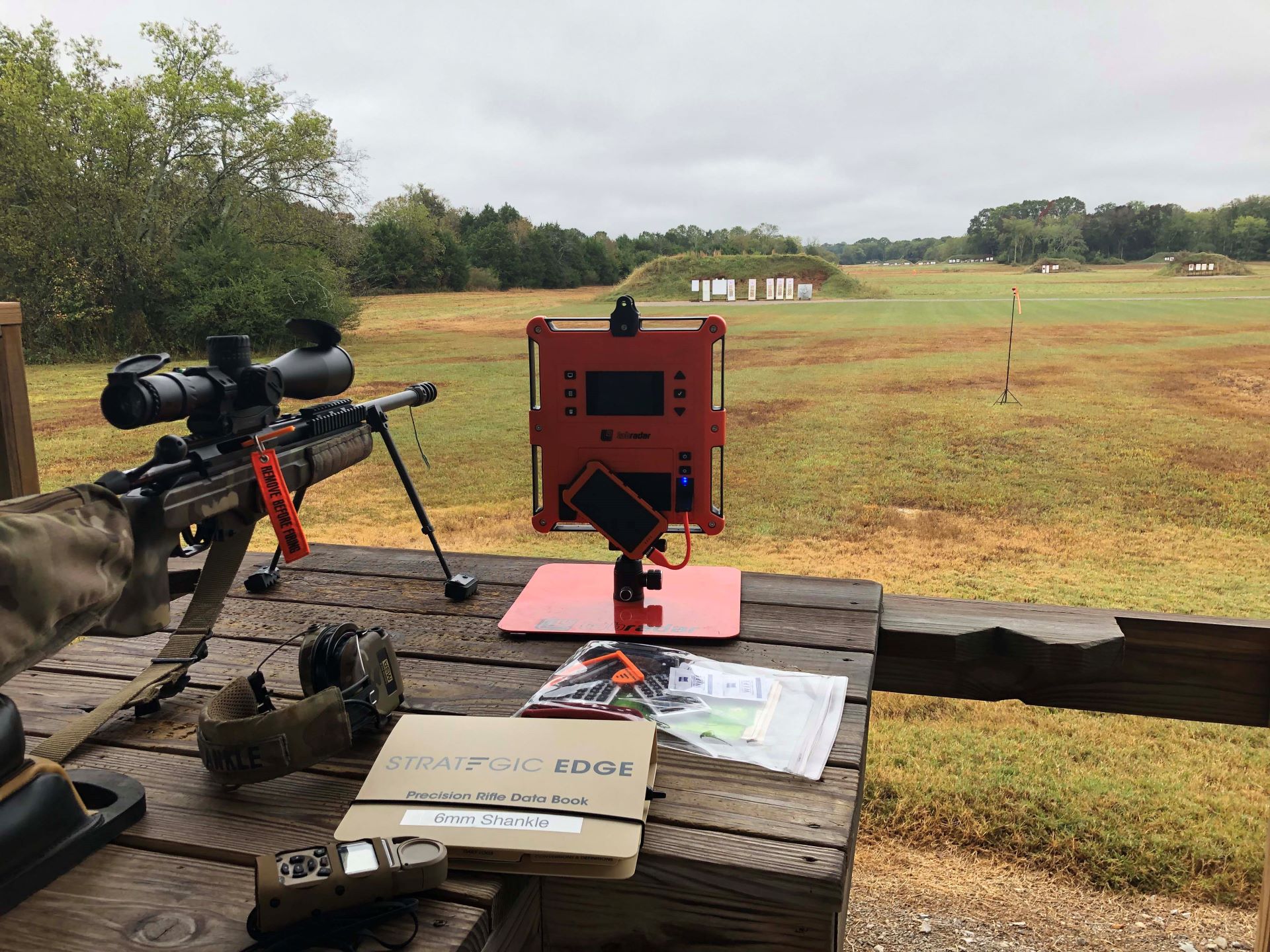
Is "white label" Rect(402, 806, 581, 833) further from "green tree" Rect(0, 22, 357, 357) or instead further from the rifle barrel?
"green tree" Rect(0, 22, 357, 357)

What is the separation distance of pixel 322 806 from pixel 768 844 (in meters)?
0.43

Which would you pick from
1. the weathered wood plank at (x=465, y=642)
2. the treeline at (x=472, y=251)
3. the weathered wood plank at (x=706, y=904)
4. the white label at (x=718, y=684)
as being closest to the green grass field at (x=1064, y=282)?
the treeline at (x=472, y=251)

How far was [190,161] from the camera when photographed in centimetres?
327

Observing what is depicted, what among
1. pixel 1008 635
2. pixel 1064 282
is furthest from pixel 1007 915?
pixel 1064 282

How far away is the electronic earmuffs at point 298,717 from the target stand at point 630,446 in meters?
0.37

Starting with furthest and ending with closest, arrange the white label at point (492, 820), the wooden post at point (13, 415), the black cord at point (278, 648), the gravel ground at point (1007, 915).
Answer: the wooden post at point (13, 415) → the gravel ground at point (1007, 915) → the black cord at point (278, 648) → the white label at point (492, 820)

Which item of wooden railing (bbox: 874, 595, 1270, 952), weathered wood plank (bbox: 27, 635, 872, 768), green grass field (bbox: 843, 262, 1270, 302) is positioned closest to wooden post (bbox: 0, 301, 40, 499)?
weathered wood plank (bbox: 27, 635, 872, 768)

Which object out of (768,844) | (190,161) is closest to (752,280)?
(190,161)

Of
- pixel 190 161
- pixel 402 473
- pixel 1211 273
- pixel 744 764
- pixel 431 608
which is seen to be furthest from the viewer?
pixel 190 161

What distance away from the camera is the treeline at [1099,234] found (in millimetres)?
2889

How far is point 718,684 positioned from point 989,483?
2005mm

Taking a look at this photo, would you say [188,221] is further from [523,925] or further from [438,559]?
[523,925]

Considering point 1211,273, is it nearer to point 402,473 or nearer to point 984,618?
point 984,618

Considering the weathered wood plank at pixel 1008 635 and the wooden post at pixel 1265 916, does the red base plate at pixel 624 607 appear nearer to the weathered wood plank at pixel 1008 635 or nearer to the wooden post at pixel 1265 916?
the weathered wood plank at pixel 1008 635
